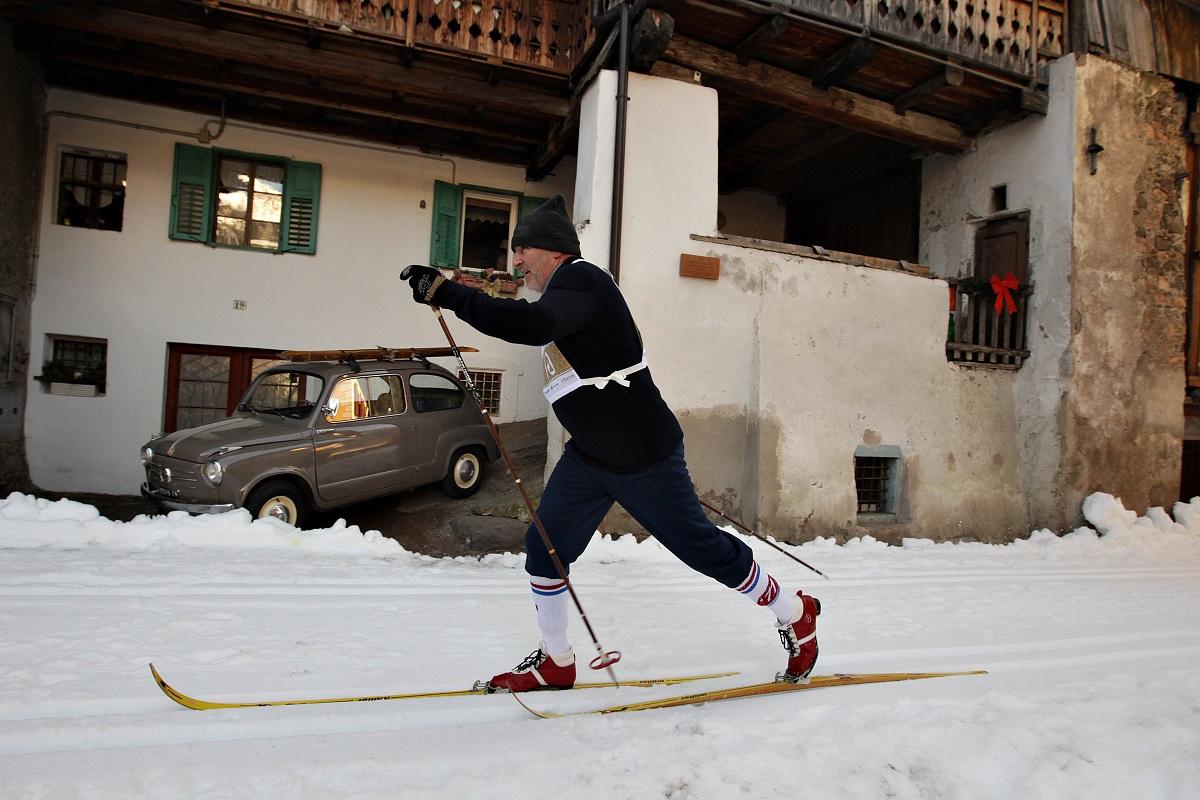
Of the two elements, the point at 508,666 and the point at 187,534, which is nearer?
the point at 508,666

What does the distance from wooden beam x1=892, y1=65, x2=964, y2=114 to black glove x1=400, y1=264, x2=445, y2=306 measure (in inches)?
317

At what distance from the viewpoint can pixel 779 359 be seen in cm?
781

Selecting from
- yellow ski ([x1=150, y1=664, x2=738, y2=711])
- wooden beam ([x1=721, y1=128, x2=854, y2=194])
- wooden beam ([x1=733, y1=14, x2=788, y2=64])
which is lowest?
yellow ski ([x1=150, y1=664, x2=738, y2=711])

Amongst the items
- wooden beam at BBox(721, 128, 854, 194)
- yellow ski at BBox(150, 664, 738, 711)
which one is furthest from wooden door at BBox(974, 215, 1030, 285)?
yellow ski at BBox(150, 664, 738, 711)

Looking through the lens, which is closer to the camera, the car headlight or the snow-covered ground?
the snow-covered ground

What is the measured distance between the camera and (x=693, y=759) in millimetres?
2266

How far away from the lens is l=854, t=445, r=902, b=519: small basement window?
27.3ft

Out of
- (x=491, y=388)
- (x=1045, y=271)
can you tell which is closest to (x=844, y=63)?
(x=1045, y=271)

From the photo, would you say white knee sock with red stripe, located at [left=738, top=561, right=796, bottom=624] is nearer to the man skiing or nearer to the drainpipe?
the man skiing

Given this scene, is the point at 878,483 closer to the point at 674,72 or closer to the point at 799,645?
the point at 674,72

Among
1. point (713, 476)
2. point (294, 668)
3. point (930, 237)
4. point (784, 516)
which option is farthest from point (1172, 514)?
point (294, 668)

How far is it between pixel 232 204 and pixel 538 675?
9719 millimetres

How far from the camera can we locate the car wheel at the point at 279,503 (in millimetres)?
6551

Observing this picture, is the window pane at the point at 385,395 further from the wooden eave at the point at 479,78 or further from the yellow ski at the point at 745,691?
the yellow ski at the point at 745,691
